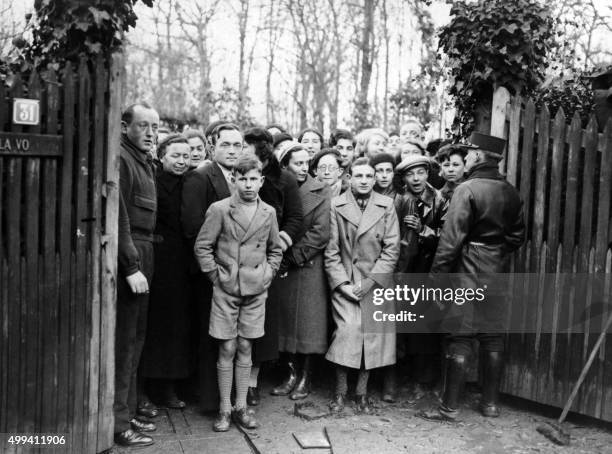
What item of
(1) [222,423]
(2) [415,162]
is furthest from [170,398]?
(2) [415,162]

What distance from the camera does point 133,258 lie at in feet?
14.4

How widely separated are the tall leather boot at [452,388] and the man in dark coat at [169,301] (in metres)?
2.02

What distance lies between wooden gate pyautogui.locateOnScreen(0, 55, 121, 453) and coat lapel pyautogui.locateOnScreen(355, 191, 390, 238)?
2067 millimetres

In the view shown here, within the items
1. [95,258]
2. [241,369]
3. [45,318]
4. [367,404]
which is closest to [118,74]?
[95,258]

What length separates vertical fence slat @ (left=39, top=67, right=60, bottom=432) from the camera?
3.87m

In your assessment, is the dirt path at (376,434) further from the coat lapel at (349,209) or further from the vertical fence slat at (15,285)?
the coat lapel at (349,209)

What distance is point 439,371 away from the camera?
5812 mm

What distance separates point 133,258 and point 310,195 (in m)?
1.73

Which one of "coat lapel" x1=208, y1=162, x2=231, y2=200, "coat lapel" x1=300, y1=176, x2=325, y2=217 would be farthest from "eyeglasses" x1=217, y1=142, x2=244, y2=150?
"coat lapel" x1=300, y1=176, x2=325, y2=217

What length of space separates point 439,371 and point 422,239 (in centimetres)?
122

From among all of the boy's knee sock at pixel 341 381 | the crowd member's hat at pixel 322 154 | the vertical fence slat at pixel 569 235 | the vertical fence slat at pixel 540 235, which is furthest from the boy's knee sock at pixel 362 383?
the crowd member's hat at pixel 322 154

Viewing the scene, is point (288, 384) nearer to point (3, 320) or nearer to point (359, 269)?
point (359, 269)

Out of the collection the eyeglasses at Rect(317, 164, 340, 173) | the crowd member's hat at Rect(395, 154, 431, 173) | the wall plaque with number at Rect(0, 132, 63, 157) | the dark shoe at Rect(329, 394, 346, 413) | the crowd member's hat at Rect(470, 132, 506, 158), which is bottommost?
the dark shoe at Rect(329, 394, 346, 413)

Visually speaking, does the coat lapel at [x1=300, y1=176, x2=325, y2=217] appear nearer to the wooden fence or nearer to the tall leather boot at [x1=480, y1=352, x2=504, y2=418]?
the wooden fence
